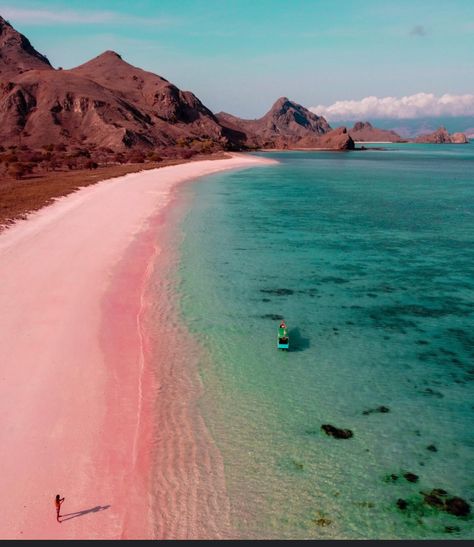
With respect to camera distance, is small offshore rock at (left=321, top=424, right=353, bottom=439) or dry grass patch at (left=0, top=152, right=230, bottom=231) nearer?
small offshore rock at (left=321, top=424, right=353, bottom=439)

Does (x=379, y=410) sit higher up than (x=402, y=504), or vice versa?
(x=379, y=410)

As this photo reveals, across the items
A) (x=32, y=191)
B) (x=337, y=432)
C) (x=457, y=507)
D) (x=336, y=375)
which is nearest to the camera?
(x=457, y=507)

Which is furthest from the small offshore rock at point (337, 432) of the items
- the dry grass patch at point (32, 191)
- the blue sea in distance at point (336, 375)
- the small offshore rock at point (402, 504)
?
the dry grass patch at point (32, 191)

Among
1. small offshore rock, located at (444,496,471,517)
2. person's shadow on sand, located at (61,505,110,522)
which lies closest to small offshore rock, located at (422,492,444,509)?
small offshore rock, located at (444,496,471,517)

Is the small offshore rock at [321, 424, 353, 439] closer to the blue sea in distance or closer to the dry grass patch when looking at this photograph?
the blue sea in distance

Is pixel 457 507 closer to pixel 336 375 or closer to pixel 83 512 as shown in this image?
pixel 336 375

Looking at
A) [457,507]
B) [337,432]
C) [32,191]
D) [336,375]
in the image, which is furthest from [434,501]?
[32,191]

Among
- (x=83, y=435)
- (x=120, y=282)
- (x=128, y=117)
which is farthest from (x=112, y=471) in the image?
(x=128, y=117)
